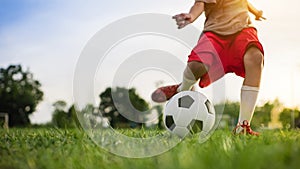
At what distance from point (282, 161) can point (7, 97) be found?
3482 cm

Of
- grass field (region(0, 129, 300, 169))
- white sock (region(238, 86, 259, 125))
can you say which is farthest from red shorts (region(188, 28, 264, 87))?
grass field (region(0, 129, 300, 169))

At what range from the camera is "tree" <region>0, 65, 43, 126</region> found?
3344 cm

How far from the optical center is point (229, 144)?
2.64 m

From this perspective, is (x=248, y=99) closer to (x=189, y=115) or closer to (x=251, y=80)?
(x=251, y=80)

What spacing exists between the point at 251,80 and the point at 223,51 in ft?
1.40

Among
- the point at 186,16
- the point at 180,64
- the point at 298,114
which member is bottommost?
the point at 298,114

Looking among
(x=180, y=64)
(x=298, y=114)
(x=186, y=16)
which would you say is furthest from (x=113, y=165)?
(x=298, y=114)

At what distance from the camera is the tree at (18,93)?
3344cm

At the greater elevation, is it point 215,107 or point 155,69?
point 155,69

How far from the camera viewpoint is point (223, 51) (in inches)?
173

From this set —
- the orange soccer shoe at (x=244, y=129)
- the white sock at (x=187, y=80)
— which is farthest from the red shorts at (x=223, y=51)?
the orange soccer shoe at (x=244, y=129)

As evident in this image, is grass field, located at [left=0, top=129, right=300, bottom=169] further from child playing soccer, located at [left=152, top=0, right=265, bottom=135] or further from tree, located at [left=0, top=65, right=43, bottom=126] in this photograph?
tree, located at [left=0, top=65, right=43, bottom=126]

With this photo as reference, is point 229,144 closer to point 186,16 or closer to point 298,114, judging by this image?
point 186,16


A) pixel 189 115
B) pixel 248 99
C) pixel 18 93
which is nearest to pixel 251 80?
pixel 248 99
